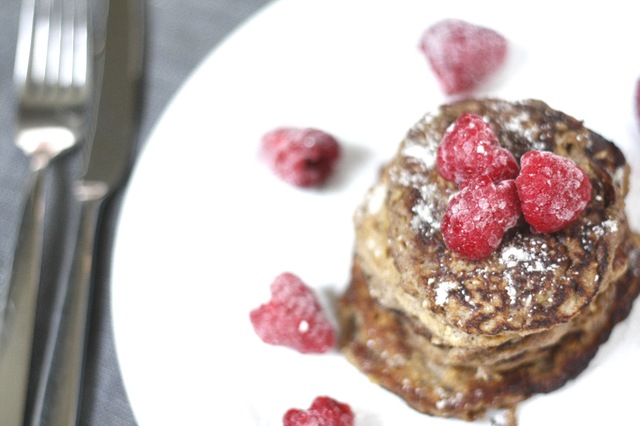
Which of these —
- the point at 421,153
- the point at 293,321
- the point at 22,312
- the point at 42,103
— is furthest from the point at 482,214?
the point at 42,103

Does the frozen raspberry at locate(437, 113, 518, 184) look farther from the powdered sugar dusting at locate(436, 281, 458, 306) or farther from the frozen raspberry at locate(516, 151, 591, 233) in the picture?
the powdered sugar dusting at locate(436, 281, 458, 306)

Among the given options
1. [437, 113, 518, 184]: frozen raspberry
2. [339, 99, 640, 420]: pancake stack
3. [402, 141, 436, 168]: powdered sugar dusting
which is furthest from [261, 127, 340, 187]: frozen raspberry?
[437, 113, 518, 184]: frozen raspberry

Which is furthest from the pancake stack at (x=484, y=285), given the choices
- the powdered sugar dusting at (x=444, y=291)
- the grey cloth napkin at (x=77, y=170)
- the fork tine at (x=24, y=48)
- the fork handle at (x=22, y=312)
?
the fork tine at (x=24, y=48)

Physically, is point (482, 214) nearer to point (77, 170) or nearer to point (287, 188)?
point (287, 188)

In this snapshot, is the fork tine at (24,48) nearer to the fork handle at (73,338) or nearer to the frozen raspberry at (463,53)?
the fork handle at (73,338)

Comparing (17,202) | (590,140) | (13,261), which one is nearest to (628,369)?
(590,140)
